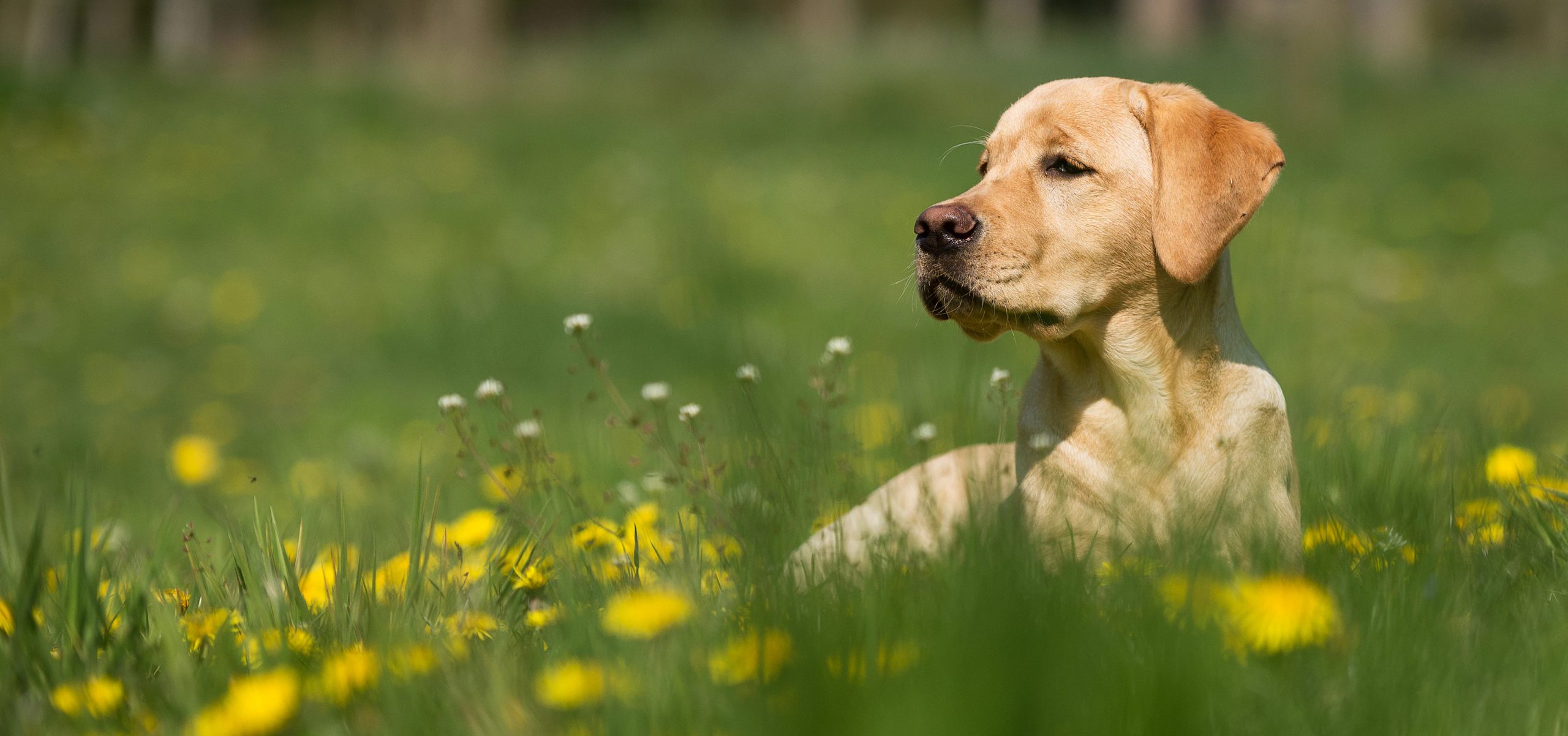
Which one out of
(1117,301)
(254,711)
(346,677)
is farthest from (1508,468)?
(254,711)

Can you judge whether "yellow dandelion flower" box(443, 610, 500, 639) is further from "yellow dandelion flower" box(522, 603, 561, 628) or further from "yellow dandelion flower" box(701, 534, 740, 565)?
"yellow dandelion flower" box(701, 534, 740, 565)

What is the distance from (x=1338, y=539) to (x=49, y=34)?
110ft

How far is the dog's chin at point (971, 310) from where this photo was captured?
110 inches

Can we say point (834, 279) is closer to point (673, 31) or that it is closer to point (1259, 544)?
point (1259, 544)

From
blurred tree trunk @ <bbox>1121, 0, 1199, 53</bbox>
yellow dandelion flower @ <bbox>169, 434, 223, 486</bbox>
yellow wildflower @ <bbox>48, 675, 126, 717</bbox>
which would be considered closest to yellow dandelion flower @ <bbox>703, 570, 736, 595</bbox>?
yellow wildflower @ <bbox>48, 675, 126, 717</bbox>

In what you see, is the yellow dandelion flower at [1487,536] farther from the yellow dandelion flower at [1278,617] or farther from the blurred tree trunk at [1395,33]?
the blurred tree trunk at [1395,33]

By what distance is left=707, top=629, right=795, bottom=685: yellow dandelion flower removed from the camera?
1547 millimetres

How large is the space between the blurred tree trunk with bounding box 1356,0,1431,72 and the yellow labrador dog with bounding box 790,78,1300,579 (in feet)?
65.5

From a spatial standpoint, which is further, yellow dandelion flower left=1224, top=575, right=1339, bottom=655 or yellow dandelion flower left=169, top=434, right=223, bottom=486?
yellow dandelion flower left=169, top=434, right=223, bottom=486

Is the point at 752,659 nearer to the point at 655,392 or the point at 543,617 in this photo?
the point at 543,617

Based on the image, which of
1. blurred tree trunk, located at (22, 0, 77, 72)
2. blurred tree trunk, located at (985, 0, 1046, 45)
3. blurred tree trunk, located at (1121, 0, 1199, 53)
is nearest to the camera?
blurred tree trunk, located at (22, 0, 77, 72)

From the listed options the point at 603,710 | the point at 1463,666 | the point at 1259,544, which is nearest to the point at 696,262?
the point at 603,710

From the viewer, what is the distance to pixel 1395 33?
26.5 m

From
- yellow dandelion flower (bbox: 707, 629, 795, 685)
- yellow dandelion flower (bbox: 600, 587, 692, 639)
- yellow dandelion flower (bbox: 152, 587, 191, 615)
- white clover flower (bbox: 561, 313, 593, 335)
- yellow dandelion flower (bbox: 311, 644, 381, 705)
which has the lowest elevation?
yellow dandelion flower (bbox: 152, 587, 191, 615)
